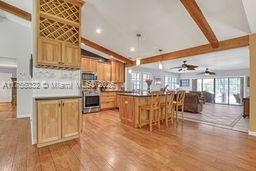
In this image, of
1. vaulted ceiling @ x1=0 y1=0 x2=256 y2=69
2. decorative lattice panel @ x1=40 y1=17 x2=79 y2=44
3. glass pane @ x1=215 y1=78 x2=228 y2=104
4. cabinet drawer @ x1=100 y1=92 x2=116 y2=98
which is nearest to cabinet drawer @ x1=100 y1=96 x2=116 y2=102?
cabinet drawer @ x1=100 y1=92 x2=116 y2=98

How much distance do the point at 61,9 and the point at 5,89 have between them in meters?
10.0

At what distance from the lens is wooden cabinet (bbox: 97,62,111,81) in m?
7.09

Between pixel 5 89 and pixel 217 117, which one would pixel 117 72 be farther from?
pixel 5 89

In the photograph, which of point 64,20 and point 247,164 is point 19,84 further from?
point 247,164

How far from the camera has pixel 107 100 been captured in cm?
696

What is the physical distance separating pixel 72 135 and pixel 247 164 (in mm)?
3140

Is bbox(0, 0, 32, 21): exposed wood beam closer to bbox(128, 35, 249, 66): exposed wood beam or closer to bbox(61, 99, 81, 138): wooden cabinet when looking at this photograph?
bbox(61, 99, 81, 138): wooden cabinet

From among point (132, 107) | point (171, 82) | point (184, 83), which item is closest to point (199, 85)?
point (184, 83)

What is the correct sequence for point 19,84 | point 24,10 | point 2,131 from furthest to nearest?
point 19,84, point 24,10, point 2,131

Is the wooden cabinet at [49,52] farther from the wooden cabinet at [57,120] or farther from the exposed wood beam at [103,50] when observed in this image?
the exposed wood beam at [103,50]

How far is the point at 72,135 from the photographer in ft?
10.5

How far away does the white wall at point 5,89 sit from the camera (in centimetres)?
1009

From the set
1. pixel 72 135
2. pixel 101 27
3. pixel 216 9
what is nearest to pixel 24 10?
pixel 101 27

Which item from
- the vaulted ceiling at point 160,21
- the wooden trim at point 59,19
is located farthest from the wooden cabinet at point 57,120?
the vaulted ceiling at point 160,21
